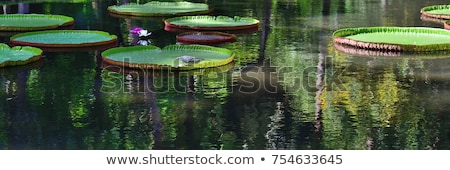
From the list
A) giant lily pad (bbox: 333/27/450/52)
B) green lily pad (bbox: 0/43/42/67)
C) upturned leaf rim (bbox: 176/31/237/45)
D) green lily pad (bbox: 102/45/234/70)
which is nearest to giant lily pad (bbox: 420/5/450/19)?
giant lily pad (bbox: 333/27/450/52)

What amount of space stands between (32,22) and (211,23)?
219 cm

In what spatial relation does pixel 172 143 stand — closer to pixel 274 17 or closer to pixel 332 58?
pixel 332 58

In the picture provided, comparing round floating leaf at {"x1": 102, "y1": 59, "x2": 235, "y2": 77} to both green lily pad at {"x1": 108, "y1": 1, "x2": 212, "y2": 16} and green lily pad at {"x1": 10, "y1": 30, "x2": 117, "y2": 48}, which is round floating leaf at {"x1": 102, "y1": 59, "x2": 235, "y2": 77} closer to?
green lily pad at {"x1": 10, "y1": 30, "x2": 117, "y2": 48}

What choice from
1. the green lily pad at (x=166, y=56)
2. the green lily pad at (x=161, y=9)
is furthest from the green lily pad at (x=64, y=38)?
the green lily pad at (x=161, y=9)

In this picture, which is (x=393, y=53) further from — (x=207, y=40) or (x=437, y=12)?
(x=437, y=12)

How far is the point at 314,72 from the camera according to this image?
752 cm

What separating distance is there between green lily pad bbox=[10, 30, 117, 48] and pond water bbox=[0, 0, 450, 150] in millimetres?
262

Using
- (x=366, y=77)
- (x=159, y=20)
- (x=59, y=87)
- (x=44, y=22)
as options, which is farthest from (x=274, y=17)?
(x=59, y=87)

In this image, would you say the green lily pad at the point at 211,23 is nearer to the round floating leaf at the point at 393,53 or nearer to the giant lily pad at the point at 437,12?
the round floating leaf at the point at 393,53

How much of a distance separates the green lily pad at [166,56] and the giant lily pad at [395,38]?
59.3 inches

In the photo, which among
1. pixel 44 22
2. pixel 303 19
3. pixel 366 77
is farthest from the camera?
pixel 303 19

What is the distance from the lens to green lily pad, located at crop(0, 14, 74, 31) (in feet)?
33.1

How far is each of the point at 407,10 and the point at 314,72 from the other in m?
5.55

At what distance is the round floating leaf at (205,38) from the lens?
9.20 m
